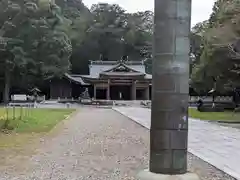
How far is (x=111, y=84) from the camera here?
2020 inches

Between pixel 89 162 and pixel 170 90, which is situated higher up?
pixel 170 90

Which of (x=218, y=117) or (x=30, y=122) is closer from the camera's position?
(x=30, y=122)

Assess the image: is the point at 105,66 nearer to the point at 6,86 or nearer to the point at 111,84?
the point at 111,84

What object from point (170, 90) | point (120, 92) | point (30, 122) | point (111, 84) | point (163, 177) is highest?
point (111, 84)

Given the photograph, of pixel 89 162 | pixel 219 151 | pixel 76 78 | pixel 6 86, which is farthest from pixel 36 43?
pixel 89 162

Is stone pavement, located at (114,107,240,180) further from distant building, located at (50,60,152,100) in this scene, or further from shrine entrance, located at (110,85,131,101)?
shrine entrance, located at (110,85,131,101)

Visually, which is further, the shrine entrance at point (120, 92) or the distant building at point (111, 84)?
the shrine entrance at point (120, 92)

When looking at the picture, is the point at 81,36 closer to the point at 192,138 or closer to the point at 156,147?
the point at 192,138

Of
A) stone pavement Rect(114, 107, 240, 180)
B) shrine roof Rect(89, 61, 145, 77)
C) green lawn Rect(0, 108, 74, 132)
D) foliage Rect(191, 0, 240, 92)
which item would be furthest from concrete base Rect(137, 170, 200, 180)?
shrine roof Rect(89, 61, 145, 77)

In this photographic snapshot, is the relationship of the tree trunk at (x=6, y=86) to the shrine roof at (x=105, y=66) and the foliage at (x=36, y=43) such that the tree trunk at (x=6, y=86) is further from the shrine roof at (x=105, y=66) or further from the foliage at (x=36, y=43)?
the shrine roof at (x=105, y=66)

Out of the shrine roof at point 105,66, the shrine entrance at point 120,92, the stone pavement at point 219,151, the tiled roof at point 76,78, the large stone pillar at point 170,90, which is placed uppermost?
the shrine roof at point 105,66

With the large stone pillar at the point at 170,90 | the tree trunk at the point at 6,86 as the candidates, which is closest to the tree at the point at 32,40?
the tree trunk at the point at 6,86

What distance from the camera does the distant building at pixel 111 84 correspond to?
165 feet

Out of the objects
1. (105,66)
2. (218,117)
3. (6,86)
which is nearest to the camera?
(218,117)
